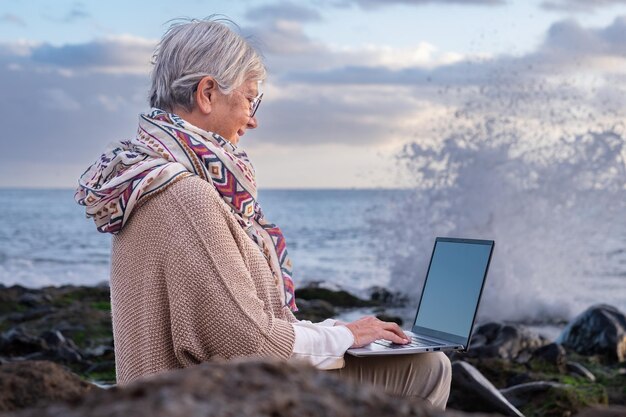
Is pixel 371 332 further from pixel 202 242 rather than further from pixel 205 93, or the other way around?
pixel 205 93

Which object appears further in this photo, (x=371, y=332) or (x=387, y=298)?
(x=387, y=298)

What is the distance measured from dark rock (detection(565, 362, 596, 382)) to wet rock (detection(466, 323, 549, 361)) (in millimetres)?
597

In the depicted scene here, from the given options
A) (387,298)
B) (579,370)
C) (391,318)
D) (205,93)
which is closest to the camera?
(205,93)

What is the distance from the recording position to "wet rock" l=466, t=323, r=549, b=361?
31.7 feet

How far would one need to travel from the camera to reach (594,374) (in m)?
8.93

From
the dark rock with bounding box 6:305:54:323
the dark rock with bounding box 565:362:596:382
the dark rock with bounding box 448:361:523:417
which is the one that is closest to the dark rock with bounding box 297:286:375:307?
the dark rock with bounding box 6:305:54:323

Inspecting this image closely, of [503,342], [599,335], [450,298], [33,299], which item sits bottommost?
[33,299]

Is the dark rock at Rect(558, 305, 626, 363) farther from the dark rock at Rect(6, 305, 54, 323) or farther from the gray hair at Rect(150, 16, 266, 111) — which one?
the gray hair at Rect(150, 16, 266, 111)

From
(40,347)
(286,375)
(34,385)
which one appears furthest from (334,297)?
(286,375)

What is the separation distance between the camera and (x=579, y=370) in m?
8.86

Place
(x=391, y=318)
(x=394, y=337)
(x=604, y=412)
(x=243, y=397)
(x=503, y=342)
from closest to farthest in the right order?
(x=243, y=397) < (x=604, y=412) < (x=394, y=337) < (x=503, y=342) < (x=391, y=318)

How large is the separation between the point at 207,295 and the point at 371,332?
652 mm

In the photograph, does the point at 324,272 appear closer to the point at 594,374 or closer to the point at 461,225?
the point at 461,225

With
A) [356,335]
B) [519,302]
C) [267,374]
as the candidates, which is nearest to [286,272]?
[356,335]
